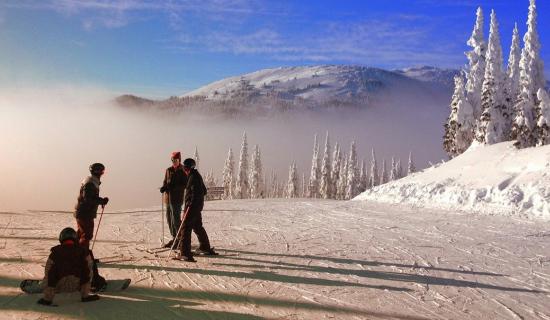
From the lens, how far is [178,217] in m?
10.9

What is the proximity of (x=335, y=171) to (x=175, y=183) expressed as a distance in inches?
2791

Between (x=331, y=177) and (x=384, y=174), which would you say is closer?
(x=331, y=177)

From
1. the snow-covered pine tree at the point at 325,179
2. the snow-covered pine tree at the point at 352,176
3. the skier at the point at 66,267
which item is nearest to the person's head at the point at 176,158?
the skier at the point at 66,267

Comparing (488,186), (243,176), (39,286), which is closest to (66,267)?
(39,286)

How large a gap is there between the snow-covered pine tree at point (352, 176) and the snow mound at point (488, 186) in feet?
159

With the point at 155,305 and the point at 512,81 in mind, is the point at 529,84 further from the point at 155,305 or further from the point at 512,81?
the point at 155,305

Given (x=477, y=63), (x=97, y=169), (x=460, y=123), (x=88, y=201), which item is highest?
(x=477, y=63)

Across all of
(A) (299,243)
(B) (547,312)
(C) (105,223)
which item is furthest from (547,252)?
(C) (105,223)

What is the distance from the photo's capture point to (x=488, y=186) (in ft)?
70.7

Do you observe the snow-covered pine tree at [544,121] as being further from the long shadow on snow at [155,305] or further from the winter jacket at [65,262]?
the winter jacket at [65,262]

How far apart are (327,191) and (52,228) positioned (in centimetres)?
6417

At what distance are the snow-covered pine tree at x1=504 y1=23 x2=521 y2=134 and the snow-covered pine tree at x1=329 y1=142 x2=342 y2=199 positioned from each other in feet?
123

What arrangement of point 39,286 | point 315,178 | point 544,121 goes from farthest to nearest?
point 315,178 → point 544,121 → point 39,286

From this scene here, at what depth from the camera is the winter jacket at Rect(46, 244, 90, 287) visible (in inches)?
241
